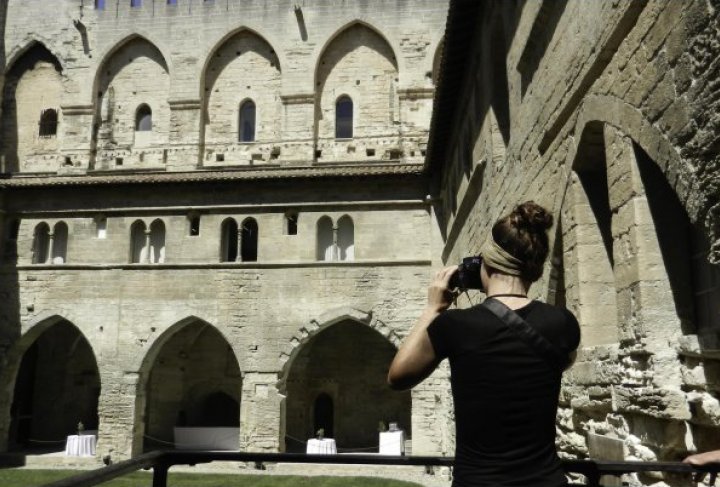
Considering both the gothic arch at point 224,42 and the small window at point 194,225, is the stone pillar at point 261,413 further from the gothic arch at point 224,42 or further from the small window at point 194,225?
the gothic arch at point 224,42

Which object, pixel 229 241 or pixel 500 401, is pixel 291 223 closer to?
pixel 229 241

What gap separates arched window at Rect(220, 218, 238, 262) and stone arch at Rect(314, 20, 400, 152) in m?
3.61

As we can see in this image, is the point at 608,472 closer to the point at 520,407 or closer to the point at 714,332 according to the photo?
the point at 520,407

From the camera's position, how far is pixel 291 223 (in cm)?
1964

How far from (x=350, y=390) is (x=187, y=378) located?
547cm

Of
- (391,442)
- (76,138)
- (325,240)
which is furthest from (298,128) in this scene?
(391,442)

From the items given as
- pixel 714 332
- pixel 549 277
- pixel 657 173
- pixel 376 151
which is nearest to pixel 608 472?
pixel 714 332

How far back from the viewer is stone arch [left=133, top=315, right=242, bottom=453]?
21.2 m

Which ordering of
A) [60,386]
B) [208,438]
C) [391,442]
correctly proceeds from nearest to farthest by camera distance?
[391,442], [208,438], [60,386]

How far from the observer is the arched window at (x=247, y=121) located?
21250 mm

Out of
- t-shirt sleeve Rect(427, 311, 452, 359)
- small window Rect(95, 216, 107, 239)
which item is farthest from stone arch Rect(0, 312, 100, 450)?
t-shirt sleeve Rect(427, 311, 452, 359)

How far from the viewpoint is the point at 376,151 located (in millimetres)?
20250

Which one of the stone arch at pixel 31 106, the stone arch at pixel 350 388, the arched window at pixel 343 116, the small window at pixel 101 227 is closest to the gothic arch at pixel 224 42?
the arched window at pixel 343 116

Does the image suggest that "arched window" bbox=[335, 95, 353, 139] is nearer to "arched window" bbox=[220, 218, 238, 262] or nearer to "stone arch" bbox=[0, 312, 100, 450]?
"arched window" bbox=[220, 218, 238, 262]
